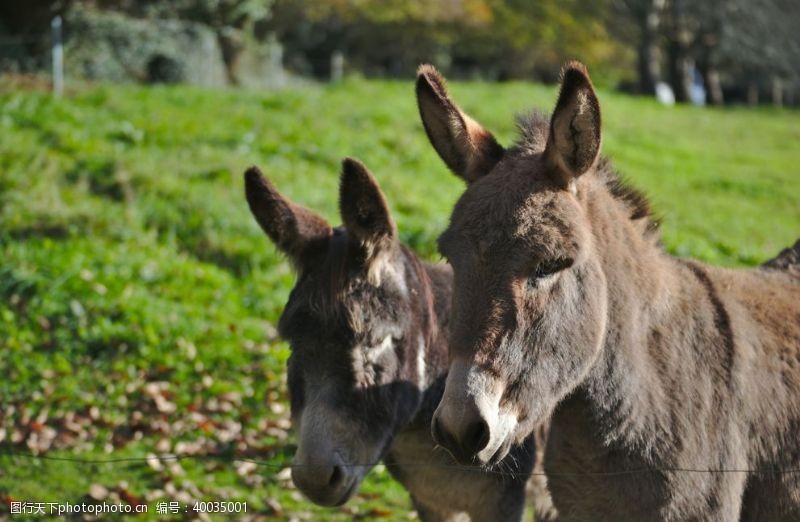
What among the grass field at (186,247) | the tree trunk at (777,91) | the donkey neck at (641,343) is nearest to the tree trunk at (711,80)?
the tree trunk at (777,91)

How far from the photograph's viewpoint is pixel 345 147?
1453 centimetres

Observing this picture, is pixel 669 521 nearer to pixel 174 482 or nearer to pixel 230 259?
pixel 174 482

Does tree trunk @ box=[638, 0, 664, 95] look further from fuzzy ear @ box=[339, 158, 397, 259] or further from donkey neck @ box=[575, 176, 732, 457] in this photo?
donkey neck @ box=[575, 176, 732, 457]

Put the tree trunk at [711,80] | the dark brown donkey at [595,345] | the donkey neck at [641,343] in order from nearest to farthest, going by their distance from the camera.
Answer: the dark brown donkey at [595,345] → the donkey neck at [641,343] → the tree trunk at [711,80]

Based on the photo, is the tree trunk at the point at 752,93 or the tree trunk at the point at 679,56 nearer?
the tree trunk at the point at 679,56

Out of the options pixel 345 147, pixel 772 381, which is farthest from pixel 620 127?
pixel 772 381

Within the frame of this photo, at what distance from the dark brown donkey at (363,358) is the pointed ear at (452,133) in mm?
575

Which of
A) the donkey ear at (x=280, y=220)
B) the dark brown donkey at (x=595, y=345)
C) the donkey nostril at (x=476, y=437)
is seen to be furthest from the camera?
the donkey ear at (x=280, y=220)

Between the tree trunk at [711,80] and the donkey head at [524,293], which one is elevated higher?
the donkey head at [524,293]

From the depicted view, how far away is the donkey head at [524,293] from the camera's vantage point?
2.90 metres

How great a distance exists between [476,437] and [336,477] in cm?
117

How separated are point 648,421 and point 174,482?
4364 mm

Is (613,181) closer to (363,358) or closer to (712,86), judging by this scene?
(363,358)

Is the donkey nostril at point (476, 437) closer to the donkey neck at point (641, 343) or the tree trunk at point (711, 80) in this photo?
the donkey neck at point (641, 343)
